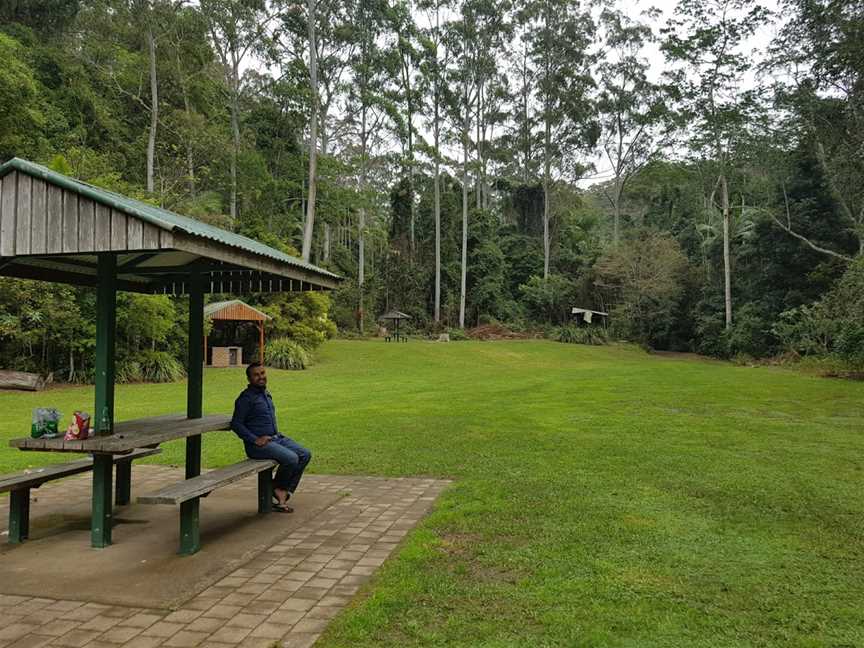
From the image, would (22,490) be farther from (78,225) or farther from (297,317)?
(297,317)

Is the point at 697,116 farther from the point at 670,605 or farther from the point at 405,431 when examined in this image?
the point at 670,605

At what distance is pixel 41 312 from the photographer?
51.3 ft

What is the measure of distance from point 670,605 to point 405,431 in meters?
6.27

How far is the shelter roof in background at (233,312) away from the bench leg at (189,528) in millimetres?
17297

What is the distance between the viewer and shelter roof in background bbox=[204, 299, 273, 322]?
21.0 metres

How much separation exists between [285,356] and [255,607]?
20539 mm

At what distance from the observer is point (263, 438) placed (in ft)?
17.0

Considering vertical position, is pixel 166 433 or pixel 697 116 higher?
pixel 697 116

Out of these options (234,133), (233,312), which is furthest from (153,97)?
(233,312)

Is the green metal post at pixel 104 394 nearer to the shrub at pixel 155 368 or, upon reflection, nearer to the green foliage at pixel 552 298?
the shrub at pixel 155 368

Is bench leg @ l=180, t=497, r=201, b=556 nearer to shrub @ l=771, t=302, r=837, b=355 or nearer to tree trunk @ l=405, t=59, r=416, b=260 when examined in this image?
shrub @ l=771, t=302, r=837, b=355

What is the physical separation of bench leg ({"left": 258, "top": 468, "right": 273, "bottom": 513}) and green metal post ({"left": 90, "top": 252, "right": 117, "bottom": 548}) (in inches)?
45.4

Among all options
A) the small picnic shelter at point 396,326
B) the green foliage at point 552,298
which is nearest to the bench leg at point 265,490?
the small picnic shelter at point 396,326

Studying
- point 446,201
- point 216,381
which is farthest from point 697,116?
point 216,381
